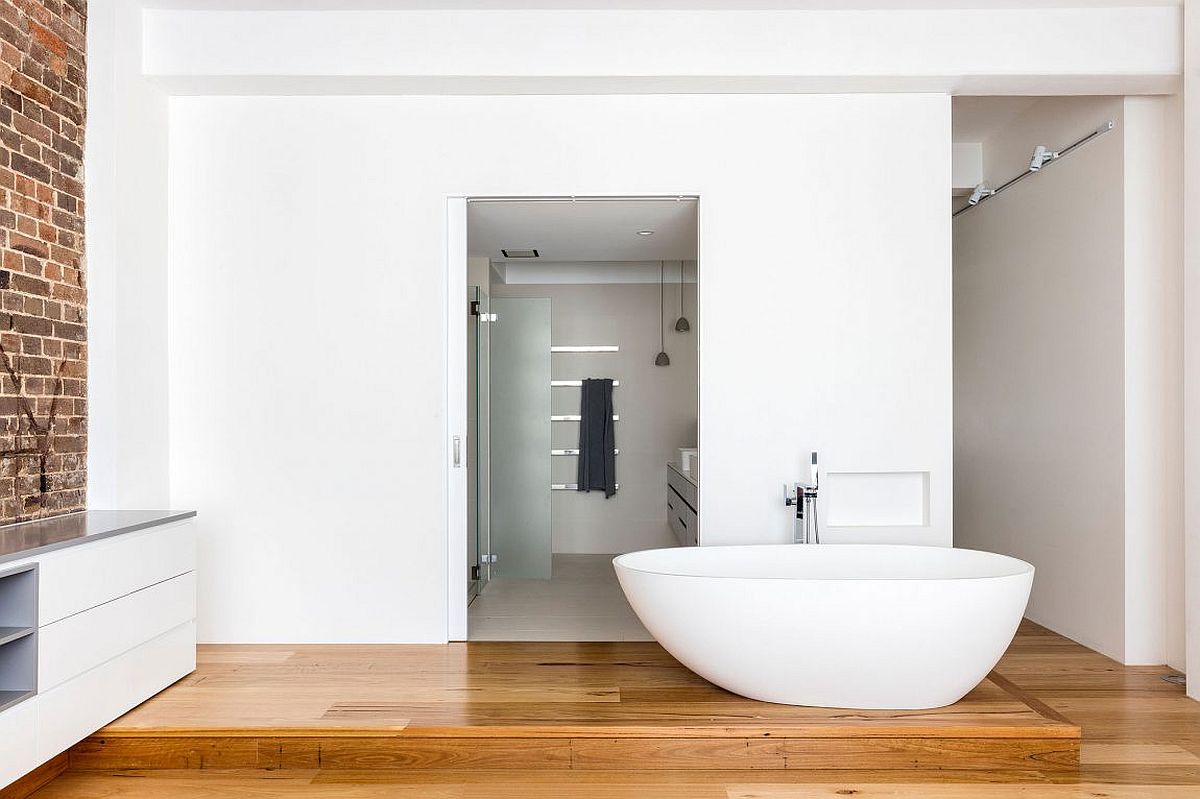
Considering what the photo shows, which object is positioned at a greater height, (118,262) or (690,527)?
(118,262)

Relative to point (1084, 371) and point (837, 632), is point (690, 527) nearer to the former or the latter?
point (1084, 371)

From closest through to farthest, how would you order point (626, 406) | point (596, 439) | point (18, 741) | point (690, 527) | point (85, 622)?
point (18, 741)
point (85, 622)
point (690, 527)
point (596, 439)
point (626, 406)

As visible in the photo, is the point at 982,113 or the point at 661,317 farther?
the point at 661,317

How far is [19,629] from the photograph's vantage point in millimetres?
2324

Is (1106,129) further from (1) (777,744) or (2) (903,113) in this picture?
(1) (777,744)

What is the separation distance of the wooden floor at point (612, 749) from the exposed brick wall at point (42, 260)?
3.14ft

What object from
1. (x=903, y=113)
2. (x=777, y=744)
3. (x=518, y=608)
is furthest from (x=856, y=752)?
(x=903, y=113)

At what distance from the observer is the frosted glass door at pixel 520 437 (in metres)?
5.48

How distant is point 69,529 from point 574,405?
418cm

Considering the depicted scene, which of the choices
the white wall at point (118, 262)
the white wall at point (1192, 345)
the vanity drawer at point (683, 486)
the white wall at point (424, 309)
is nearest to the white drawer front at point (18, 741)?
the white wall at point (118, 262)

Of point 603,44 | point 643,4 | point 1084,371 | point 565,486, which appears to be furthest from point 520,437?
point 1084,371

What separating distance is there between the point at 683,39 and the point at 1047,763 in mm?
2984

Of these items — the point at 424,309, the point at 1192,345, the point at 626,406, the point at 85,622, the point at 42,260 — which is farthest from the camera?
the point at 626,406

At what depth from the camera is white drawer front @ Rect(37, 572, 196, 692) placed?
2418 mm
